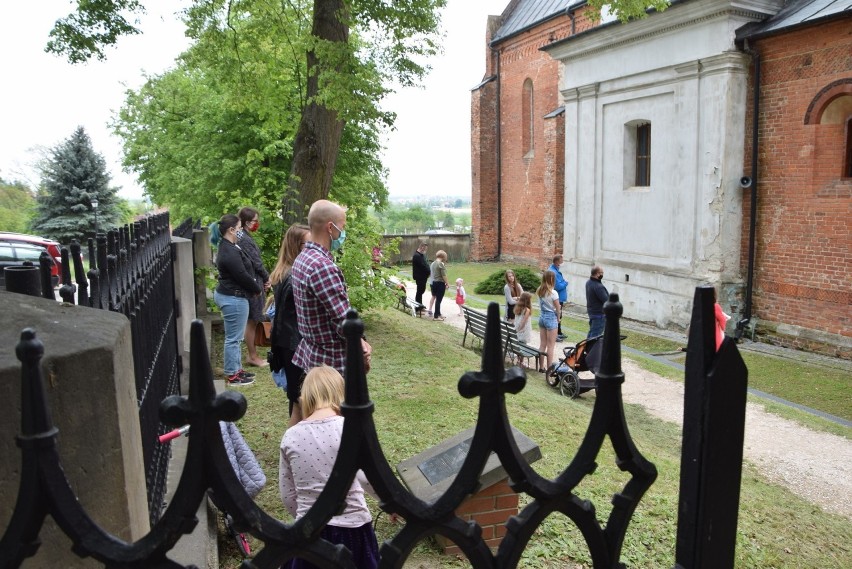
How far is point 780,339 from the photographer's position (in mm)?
14258

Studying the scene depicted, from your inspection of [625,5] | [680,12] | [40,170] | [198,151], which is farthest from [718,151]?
[40,170]

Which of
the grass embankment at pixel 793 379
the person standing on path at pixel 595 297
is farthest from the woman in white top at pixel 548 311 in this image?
the grass embankment at pixel 793 379

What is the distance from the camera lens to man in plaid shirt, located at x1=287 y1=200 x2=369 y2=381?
4609 millimetres

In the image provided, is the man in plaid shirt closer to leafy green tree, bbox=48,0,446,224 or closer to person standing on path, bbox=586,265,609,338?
leafy green tree, bbox=48,0,446,224

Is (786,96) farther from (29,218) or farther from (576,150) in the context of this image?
Answer: (29,218)

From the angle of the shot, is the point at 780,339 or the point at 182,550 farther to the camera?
the point at 780,339

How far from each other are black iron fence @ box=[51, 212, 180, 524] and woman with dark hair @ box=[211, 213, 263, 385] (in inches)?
103

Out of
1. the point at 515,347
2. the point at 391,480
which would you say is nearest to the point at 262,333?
the point at 515,347

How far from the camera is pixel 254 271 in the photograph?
25.7 ft

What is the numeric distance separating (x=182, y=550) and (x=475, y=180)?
27.5m

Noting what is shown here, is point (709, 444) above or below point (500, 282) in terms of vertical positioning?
above

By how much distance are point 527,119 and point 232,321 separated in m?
22.5

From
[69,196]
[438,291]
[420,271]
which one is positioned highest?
[69,196]

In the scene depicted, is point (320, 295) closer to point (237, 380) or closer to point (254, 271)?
point (254, 271)
